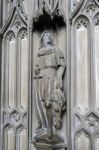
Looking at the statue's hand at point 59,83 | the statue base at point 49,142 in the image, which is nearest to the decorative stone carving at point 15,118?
the statue base at point 49,142

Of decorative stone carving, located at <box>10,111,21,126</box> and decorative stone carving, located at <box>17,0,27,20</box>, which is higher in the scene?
decorative stone carving, located at <box>17,0,27,20</box>

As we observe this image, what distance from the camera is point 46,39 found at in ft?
14.6

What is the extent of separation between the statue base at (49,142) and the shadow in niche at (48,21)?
1.57 meters

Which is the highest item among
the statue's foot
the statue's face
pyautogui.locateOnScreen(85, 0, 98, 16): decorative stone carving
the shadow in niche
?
pyautogui.locateOnScreen(85, 0, 98, 16): decorative stone carving

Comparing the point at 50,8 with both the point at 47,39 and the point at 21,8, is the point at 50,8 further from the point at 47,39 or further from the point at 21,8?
the point at 21,8

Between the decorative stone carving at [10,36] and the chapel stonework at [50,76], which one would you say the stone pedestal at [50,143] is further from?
the decorative stone carving at [10,36]

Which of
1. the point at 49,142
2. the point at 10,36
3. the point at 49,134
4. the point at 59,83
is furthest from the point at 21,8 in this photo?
the point at 49,142

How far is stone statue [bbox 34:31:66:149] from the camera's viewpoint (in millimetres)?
4184

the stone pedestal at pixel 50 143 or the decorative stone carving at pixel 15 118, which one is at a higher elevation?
the decorative stone carving at pixel 15 118

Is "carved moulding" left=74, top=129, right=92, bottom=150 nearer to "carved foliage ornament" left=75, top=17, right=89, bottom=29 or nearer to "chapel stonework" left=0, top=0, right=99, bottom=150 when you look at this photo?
"chapel stonework" left=0, top=0, right=99, bottom=150

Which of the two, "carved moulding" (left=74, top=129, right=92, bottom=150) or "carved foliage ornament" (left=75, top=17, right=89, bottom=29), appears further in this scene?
"carved foliage ornament" (left=75, top=17, right=89, bottom=29)

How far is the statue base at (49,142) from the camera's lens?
4.11 m

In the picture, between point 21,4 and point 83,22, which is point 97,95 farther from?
point 21,4

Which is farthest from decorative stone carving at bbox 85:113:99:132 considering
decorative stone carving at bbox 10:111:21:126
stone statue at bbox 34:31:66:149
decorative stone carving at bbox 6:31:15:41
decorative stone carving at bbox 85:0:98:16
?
decorative stone carving at bbox 6:31:15:41
